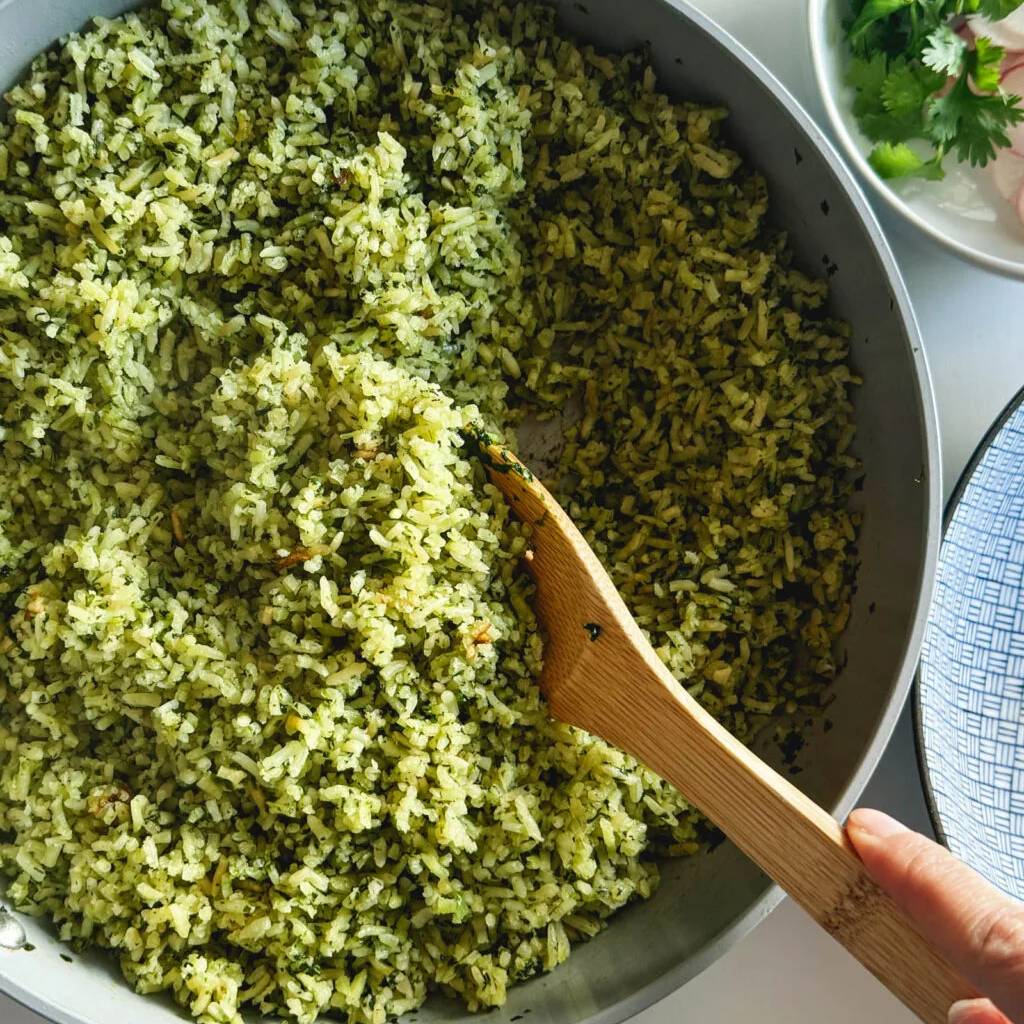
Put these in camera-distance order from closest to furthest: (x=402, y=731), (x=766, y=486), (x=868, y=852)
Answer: (x=868, y=852)
(x=402, y=731)
(x=766, y=486)

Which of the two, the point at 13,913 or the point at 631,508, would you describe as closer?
the point at 13,913

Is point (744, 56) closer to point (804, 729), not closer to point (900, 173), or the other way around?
point (900, 173)

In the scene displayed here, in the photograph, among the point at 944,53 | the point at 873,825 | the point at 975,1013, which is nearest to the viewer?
the point at 975,1013

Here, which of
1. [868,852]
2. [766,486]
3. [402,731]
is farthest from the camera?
[766,486]

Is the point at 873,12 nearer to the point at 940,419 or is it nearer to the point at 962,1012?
the point at 940,419

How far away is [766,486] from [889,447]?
174mm

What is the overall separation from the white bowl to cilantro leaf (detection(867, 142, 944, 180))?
13mm

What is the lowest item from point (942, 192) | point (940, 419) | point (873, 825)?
point (873, 825)

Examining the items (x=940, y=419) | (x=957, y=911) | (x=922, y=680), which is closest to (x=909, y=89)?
(x=940, y=419)

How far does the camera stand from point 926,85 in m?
1.53

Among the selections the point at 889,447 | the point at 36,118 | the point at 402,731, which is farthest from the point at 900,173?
the point at 36,118

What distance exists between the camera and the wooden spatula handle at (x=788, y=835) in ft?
3.92

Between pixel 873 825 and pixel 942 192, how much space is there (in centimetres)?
95

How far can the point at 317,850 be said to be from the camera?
1369mm
